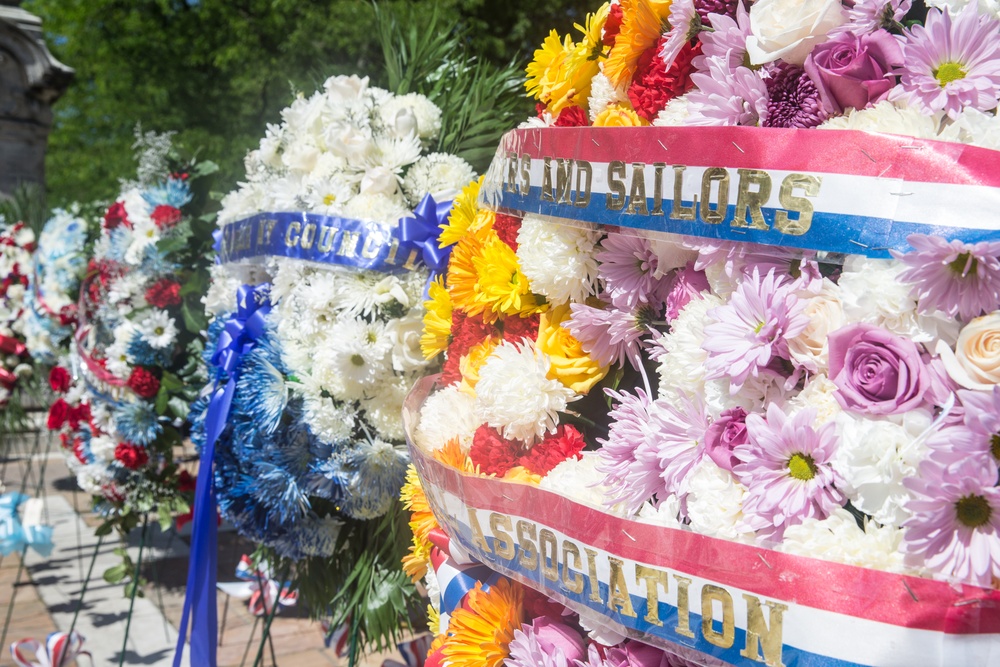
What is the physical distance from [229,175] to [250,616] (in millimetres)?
2350

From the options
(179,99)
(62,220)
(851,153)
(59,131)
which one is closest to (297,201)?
(851,153)

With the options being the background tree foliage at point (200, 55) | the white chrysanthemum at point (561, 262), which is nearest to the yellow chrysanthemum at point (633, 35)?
the white chrysanthemum at point (561, 262)

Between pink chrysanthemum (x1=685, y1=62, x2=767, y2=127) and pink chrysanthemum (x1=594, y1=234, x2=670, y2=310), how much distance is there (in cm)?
18

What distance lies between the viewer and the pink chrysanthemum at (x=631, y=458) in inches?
43.1

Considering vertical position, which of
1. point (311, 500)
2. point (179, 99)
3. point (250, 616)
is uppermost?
point (179, 99)

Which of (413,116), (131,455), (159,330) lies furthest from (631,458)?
(131,455)

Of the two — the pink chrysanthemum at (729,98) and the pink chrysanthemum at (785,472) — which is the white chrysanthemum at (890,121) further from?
the pink chrysanthemum at (785,472)

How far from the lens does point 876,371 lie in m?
0.88

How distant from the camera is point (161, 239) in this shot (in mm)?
3518

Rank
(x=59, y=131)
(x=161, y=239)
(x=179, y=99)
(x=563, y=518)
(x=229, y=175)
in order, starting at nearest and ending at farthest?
1. (x=563, y=518)
2. (x=161, y=239)
3. (x=229, y=175)
4. (x=179, y=99)
5. (x=59, y=131)

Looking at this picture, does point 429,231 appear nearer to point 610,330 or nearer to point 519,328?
point 519,328

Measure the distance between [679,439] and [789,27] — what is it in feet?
1.67

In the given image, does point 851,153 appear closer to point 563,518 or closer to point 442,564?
point 563,518

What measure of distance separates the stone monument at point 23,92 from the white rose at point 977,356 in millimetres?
9745
